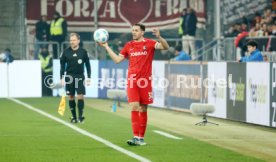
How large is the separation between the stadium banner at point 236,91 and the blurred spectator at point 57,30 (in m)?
14.1

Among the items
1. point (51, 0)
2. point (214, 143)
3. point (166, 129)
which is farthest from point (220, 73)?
point (51, 0)

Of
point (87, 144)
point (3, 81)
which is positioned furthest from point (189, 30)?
point (87, 144)

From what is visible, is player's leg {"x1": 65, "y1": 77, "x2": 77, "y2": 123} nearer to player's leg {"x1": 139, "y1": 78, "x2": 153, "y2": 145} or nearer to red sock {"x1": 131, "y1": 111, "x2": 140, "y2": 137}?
player's leg {"x1": 139, "y1": 78, "x2": 153, "y2": 145}

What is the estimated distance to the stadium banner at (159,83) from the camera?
2959cm

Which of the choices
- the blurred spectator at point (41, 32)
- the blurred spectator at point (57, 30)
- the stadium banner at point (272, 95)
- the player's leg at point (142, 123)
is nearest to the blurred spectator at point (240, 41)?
the stadium banner at point (272, 95)

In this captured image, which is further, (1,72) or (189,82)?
(1,72)

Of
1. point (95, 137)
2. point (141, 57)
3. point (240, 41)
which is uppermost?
point (240, 41)

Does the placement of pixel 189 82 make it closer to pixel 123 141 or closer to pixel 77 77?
pixel 77 77

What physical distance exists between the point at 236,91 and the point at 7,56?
14.3 meters

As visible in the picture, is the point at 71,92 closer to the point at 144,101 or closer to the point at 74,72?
the point at 74,72

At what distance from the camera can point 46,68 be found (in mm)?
36281

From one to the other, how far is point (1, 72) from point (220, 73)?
44.4 feet

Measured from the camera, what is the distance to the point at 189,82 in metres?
27.1

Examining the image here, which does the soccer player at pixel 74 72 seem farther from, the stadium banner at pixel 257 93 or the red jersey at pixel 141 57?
the red jersey at pixel 141 57
